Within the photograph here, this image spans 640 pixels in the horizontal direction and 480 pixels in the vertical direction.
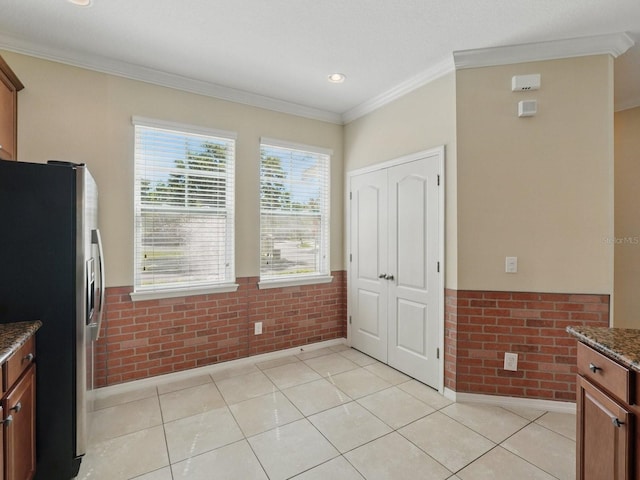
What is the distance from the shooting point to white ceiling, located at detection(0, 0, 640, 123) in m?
2.04

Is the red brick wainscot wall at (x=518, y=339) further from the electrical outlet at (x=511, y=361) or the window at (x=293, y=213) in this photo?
the window at (x=293, y=213)

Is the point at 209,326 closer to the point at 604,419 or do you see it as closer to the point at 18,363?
the point at 18,363

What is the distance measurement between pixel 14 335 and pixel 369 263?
9.62 ft

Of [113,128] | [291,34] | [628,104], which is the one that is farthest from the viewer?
[628,104]

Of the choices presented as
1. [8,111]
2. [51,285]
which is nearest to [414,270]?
[51,285]

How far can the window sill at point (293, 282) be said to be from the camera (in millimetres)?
3460

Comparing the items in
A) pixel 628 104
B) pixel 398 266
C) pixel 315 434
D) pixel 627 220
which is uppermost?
pixel 628 104

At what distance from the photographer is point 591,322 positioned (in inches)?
94.1

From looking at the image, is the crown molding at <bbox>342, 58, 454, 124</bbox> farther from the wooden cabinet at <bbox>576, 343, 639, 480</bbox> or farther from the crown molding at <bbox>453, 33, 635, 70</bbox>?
the wooden cabinet at <bbox>576, 343, 639, 480</bbox>

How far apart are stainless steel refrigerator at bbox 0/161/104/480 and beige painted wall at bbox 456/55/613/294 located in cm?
268

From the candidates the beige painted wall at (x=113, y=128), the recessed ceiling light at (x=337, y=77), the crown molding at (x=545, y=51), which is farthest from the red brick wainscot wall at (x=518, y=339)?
the recessed ceiling light at (x=337, y=77)

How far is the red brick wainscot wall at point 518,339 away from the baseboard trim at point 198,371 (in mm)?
1608

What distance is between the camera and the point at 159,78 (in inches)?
114

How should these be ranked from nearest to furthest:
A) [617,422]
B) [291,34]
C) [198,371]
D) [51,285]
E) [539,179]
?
[617,422] < [51,285] < [291,34] < [539,179] < [198,371]
